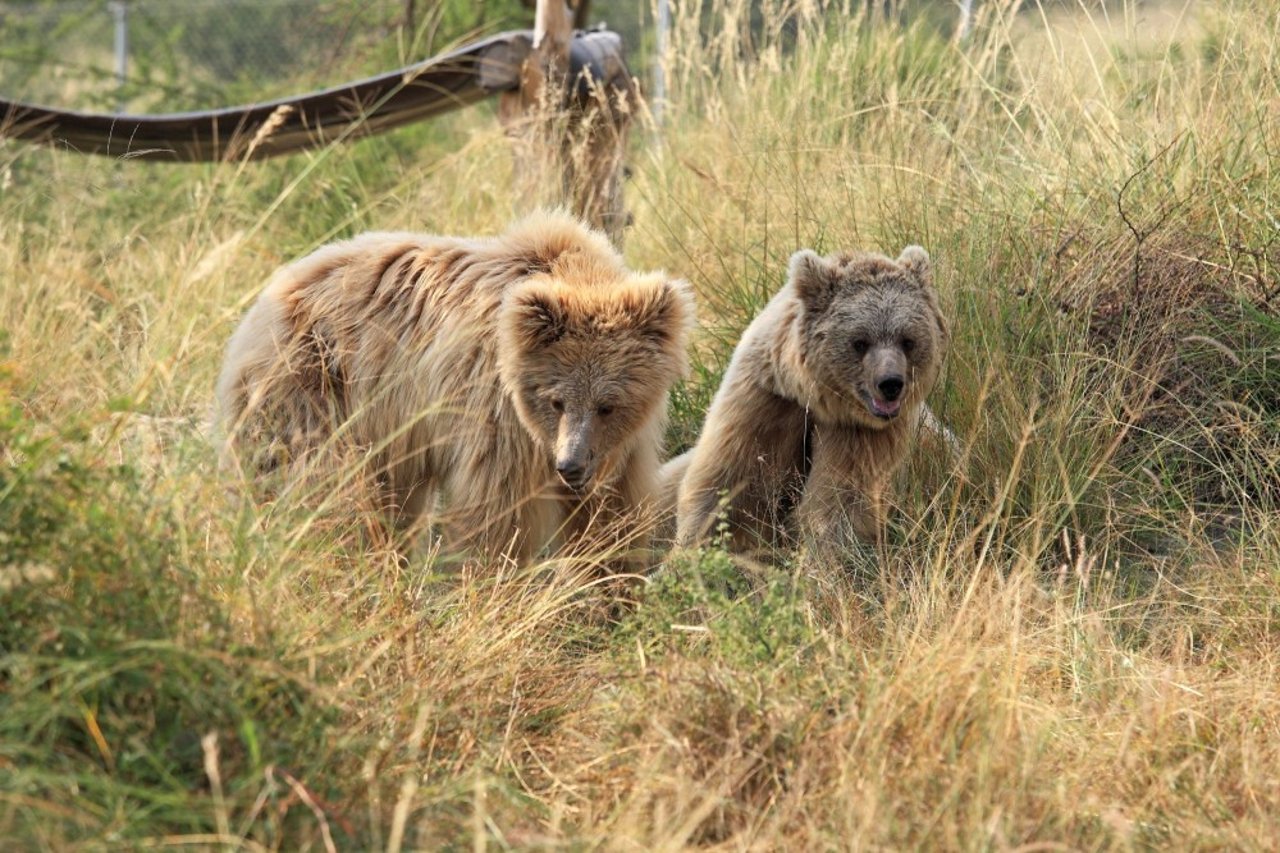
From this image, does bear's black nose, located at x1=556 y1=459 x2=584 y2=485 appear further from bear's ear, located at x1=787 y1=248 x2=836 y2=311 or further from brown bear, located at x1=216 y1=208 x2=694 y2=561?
bear's ear, located at x1=787 y1=248 x2=836 y2=311

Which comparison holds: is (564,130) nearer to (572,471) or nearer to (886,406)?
(886,406)

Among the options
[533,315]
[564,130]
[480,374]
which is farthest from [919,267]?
[564,130]

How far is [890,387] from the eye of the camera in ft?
17.6

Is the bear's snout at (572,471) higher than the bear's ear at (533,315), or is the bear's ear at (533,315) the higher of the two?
the bear's ear at (533,315)

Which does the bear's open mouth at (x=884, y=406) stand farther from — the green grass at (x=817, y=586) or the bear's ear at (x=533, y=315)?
the bear's ear at (x=533, y=315)

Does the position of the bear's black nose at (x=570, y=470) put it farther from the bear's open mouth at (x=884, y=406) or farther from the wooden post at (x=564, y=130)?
the wooden post at (x=564, y=130)

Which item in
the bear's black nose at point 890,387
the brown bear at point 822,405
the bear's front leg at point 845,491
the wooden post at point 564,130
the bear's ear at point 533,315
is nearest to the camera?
the bear's ear at point 533,315

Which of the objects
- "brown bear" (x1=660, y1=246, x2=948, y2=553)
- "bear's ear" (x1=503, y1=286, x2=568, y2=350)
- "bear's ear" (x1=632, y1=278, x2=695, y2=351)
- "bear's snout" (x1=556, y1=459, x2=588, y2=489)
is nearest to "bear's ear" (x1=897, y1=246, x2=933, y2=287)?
"brown bear" (x1=660, y1=246, x2=948, y2=553)

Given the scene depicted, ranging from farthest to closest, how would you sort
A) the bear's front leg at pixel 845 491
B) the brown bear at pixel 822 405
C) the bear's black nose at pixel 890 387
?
the bear's front leg at pixel 845 491
the brown bear at pixel 822 405
the bear's black nose at pixel 890 387

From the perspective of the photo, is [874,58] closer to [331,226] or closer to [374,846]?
[331,226]

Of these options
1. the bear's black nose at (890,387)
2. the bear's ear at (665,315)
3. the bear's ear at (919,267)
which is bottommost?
the bear's black nose at (890,387)

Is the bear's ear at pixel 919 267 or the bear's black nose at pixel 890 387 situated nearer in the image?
the bear's black nose at pixel 890 387

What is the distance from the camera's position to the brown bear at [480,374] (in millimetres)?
5285

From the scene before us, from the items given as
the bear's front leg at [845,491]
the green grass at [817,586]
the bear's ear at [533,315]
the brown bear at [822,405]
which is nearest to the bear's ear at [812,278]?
the brown bear at [822,405]
